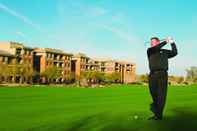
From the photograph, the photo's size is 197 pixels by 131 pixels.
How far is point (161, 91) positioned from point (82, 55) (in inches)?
5814

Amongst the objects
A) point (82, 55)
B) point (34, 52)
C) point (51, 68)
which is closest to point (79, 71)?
point (82, 55)

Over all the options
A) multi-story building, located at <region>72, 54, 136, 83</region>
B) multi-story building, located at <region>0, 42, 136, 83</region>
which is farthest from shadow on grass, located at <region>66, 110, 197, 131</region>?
multi-story building, located at <region>72, 54, 136, 83</region>

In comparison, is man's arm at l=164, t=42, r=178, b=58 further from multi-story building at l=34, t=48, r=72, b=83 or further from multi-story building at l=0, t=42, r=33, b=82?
multi-story building at l=34, t=48, r=72, b=83

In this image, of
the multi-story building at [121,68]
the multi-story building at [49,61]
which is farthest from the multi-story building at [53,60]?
the multi-story building at [121,68]

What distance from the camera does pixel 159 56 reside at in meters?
9.73

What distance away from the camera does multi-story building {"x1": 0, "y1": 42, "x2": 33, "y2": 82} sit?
368 feet

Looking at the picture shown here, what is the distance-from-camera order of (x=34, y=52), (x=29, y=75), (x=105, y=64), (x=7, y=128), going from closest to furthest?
1. (x=7, y=128)
2. (x=29, y=75)
3. (x=34, y=52)
4. (x=105, y=64)

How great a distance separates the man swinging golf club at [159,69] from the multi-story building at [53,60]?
116 meters

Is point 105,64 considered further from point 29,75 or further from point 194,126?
point 194,126

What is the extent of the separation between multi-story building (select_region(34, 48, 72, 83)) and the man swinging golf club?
11585cm

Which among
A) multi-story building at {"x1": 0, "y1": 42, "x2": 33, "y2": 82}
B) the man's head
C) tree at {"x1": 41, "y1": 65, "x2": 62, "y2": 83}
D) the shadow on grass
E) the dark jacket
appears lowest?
the shadow on grass

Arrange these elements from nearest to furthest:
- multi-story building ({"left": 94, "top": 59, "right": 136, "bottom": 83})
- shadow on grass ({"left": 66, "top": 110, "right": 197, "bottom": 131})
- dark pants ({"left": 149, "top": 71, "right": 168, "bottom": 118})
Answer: shadow on grass ({"left": 66, "top": 110, "right": 197, "bottom": 131}) → dark pants ({"left": 149, "top": 71, "right": 168, "bottom": 118}) → multi-story building ({"left": 94, "top": 59, "right": 136, "bottom": 83})

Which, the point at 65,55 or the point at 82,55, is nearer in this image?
the point at 65,55

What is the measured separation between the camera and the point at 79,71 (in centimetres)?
15325
